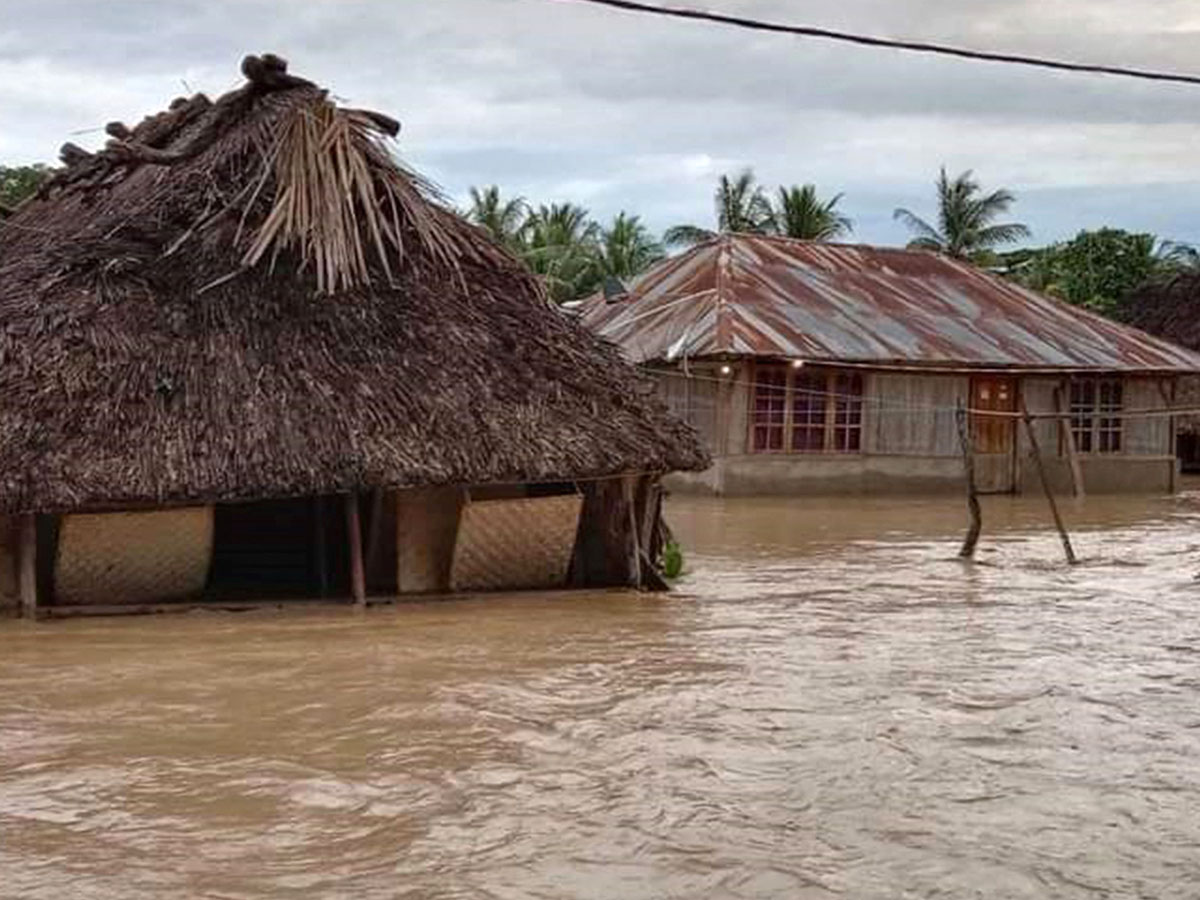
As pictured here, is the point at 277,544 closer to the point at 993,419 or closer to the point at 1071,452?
the point at 1071,452

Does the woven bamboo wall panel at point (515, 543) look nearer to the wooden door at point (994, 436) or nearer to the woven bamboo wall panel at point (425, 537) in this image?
the woven bamboo wall panel at point (425, 537)

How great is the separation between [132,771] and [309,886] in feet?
6.01

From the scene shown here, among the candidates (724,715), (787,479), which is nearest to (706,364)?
(787,479)

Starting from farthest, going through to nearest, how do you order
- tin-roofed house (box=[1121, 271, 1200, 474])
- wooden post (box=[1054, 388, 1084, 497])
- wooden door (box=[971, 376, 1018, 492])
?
tin-roofed house (box=[1121, 271, 1200, 474]) < wooden door (box=[971, 376, 1018, 492]) < wooden post (box=[1054, 388, 1084, 497])

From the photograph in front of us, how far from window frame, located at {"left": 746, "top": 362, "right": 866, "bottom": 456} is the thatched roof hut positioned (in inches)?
421

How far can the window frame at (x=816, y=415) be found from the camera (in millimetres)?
23078

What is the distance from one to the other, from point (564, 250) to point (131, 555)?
27.6 metres

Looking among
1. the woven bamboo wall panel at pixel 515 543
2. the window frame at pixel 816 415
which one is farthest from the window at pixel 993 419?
the woven bamboo wall panel at pixel 515 543

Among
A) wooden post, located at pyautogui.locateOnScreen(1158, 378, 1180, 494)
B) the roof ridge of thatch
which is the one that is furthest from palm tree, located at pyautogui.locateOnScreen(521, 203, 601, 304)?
the roof ridge of thatch

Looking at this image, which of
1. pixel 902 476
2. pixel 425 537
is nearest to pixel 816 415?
pixel 902 476

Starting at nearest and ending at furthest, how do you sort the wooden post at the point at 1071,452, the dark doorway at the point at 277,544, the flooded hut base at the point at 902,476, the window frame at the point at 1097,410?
the dark doorway at the point at 277,544
the wooden post at the point at 1071,452
the flooded hut base at the point at 902,476
the window frame at the point at 1097,410

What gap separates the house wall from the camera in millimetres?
22938

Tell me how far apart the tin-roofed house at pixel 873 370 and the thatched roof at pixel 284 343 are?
9.76 m

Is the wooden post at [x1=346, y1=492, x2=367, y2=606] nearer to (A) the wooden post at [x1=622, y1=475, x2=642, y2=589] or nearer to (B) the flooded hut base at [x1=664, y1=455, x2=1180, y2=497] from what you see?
(A) the wooden post at [x1=622, y1=475, x2=642, y2=589]
